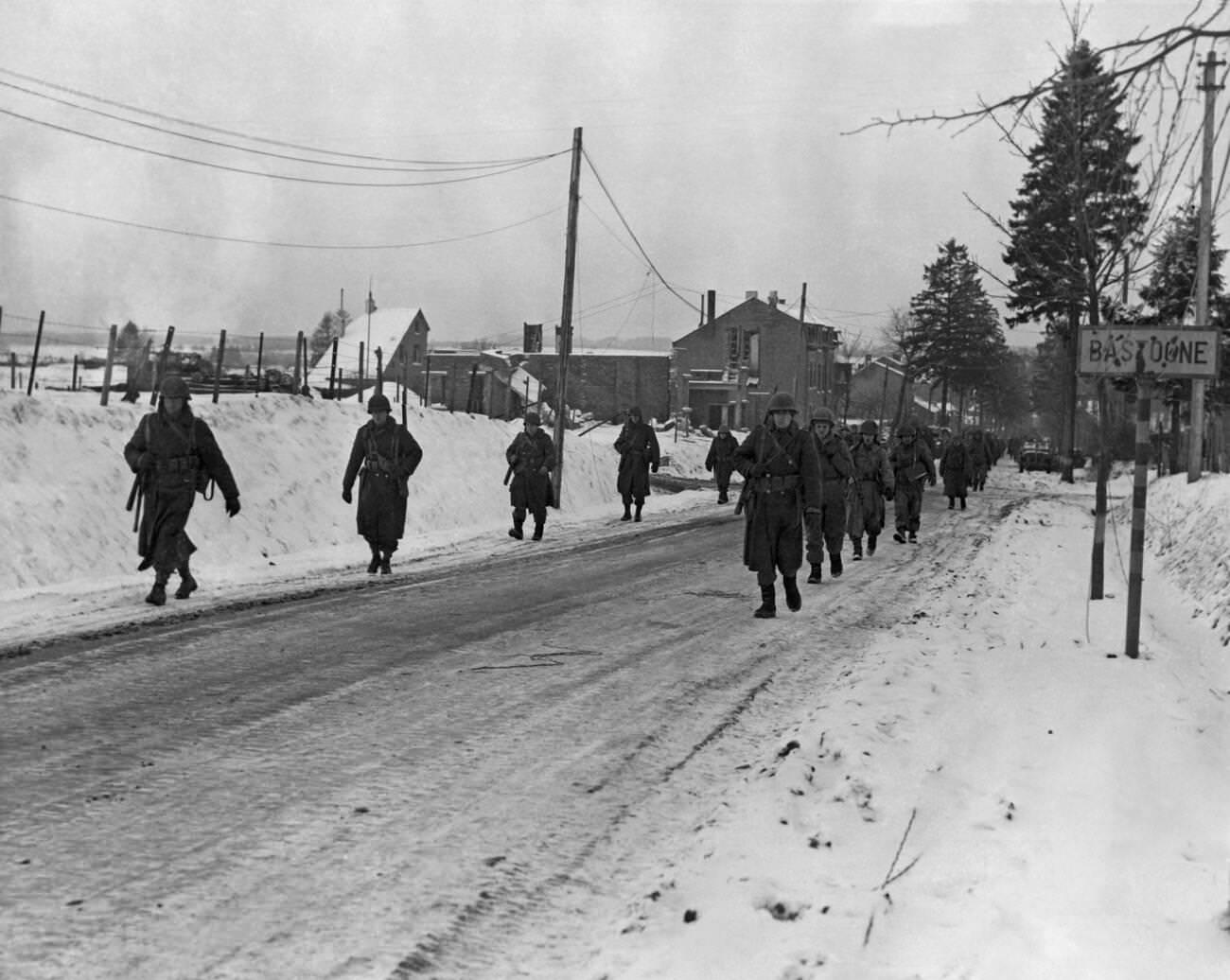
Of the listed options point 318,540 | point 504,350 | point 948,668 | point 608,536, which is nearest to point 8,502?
point 318,540

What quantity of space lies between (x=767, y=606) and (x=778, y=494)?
38.0 inches

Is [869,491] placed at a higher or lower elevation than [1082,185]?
lower

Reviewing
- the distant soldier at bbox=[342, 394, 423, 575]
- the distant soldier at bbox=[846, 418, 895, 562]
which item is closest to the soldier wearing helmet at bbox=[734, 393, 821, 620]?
the distant soldier at bbox=[342, 394, 423, 575]

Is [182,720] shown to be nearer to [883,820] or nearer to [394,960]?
[394,960]

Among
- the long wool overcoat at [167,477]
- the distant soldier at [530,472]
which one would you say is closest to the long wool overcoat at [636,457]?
the distant soldier at [530,472]

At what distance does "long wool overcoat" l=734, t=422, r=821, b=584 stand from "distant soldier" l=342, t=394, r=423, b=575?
14.0 ft

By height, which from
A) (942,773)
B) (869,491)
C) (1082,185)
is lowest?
(942,773)

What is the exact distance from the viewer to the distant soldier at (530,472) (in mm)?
17766

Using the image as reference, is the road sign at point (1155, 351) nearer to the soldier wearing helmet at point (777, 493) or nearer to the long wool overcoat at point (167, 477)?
the soldier wearing helmet at point (777, 493)

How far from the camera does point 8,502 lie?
44.3 ft

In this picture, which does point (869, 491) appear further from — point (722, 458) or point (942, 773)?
point (722, 458)

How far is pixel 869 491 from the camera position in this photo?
53.9 ft

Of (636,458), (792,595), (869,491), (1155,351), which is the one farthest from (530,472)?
(1155,351)

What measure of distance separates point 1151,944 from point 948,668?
439 cm
